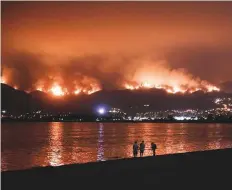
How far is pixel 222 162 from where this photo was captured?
69.7 feet

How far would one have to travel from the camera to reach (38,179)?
1484 centimetres

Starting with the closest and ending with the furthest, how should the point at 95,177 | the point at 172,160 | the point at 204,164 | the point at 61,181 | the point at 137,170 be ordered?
the point at 61,181, the point at 95,177, the point at 137,170, the point at 204,164, the point at 172,160

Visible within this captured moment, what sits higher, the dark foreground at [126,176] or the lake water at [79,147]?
the dark foreground at [126,176]

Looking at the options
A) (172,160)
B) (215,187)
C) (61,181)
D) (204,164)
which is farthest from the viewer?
(172,160)

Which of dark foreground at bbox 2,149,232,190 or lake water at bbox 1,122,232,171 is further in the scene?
lake water at bbox 1,122,232,171

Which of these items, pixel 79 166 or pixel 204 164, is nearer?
pixel 79 166

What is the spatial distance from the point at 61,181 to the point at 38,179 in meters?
0.84

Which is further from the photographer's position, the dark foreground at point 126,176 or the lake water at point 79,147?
the lake water at point 79,147

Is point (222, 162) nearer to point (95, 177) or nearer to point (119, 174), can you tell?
point (119, 174)

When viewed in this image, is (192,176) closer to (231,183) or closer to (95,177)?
(231,183)

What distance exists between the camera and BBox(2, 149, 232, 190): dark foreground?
45.9ft

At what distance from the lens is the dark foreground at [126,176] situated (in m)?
14.0

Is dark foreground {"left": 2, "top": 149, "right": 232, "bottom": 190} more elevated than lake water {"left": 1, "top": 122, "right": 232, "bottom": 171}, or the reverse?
dark foreground {"left": 2, "top": 149, "right": 232, "bottom": 190}

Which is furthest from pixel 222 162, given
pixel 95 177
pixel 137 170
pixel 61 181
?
pixel 61 181
